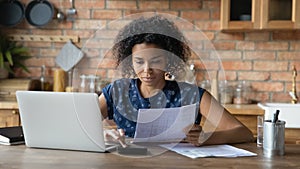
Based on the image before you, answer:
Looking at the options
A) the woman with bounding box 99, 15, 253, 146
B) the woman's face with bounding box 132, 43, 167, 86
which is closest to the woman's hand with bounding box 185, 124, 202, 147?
the woman with bounding box 99, 15, 253, 146

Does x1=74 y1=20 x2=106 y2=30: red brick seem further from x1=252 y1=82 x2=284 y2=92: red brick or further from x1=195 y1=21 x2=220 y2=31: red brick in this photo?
x1=252 y1=82 x2=284 y2=92: red brick

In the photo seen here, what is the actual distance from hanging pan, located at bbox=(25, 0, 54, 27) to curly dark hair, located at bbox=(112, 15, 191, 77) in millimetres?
1951

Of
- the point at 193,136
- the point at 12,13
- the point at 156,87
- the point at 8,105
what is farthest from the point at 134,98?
the point at 12,13

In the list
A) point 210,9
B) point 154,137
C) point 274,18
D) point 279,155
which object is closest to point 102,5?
point 210,9

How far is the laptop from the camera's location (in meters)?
1.61

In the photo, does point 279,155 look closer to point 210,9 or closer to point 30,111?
point 30,111

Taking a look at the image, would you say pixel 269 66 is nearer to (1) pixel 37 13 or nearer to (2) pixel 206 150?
(1) pixel 37 13

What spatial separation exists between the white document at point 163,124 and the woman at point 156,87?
4 centimetres

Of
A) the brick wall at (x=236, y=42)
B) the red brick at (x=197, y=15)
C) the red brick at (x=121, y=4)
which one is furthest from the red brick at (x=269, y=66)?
the red brick at (x=121, y=4)

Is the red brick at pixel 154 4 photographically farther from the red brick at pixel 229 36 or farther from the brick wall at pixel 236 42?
the red brick at pixel 229 36

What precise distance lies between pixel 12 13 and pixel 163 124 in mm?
2360

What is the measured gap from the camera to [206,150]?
1688mm

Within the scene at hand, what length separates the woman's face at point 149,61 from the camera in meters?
1.71

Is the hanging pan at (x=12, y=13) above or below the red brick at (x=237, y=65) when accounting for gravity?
above
